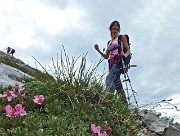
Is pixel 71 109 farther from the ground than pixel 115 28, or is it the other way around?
pixel 115 28

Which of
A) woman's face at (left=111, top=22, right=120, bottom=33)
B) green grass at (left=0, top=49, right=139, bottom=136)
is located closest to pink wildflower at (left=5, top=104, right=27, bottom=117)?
green grass at (left=0, top=49, right=139, bottom=136)

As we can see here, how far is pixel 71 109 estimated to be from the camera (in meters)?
6.91

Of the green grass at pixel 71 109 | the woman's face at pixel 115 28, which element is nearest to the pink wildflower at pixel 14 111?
the green grass at pixel 71 109

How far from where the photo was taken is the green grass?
5.77 metres

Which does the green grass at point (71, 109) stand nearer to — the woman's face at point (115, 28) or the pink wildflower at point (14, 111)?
the pink wildflower at point (14, 111)

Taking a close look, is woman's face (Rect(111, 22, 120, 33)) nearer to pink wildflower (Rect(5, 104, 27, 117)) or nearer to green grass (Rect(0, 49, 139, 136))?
green grass (Rect(0, 49, 139, 136))

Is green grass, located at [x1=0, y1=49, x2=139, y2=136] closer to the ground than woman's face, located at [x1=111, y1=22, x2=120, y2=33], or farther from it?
closer to the ground

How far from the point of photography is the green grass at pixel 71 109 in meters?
5.77

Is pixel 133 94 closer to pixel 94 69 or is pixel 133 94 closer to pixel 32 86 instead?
pixel 94 69

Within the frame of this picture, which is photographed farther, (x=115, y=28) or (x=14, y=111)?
(x=115, y=28)

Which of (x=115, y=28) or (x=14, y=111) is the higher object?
(x=115, y=28)

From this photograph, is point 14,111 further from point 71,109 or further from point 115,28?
point 115,28

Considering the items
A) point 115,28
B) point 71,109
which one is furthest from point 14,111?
point 115,28

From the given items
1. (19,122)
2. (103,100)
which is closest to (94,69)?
(103,100)
